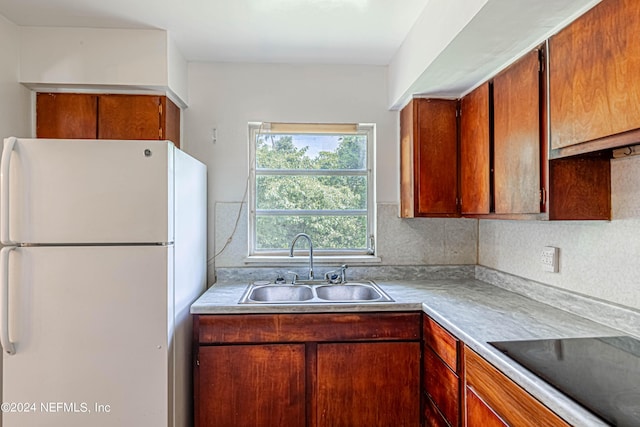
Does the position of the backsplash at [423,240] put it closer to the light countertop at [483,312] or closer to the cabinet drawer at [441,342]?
the light countertop at [483,312]

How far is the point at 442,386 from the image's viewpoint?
157 cm

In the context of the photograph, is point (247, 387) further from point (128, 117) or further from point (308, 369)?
point (128, 117)

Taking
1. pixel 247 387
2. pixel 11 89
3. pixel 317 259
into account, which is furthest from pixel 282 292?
pixel 11 89

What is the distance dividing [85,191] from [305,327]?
123 centimetres

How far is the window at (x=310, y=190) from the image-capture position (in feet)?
8.14

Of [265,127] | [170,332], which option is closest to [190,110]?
[265,127]

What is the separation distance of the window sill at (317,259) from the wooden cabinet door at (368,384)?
70cm

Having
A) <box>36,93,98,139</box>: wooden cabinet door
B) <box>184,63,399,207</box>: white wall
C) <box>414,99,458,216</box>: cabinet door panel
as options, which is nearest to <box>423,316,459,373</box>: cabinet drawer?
<box>414,99,458,216</box>: cabinet door panel

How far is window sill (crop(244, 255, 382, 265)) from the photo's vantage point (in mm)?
2385

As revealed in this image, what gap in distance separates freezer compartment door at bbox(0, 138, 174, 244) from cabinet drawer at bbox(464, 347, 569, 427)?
4.62 ft

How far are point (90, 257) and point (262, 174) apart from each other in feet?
4.02

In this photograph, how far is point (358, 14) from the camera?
1.83 meters

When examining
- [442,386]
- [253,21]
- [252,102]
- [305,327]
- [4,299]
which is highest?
[253,21]

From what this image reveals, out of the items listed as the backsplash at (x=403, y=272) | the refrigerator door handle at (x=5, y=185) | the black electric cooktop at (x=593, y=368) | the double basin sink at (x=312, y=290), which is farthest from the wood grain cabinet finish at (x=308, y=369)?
the refrigerator door handle at (x=5, y=185)
